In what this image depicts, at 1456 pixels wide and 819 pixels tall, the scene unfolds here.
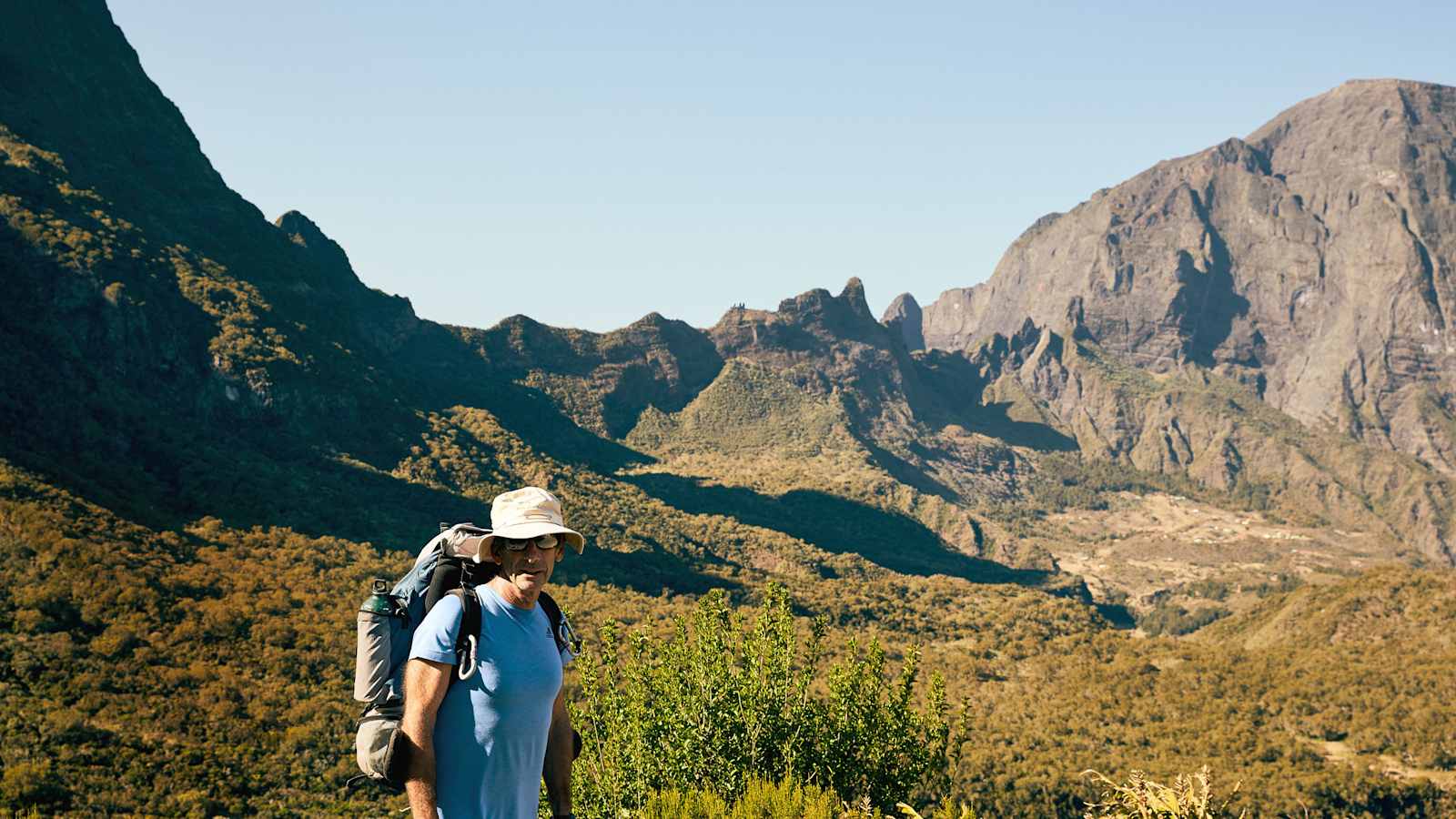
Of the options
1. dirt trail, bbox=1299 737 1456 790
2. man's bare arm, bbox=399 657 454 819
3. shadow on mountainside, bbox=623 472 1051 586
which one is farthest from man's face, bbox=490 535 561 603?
shadow on mountainside, bbox=623 472 1051 586

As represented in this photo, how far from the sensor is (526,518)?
532 cm

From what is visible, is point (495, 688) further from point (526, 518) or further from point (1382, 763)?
point (1382, 763)

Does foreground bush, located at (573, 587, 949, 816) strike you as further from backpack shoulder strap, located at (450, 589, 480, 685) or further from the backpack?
backpack shoulder strap, located at (450, 589, 480, 685)

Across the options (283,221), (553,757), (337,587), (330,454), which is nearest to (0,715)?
(337,587)

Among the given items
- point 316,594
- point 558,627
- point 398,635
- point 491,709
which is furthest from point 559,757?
point 316,594

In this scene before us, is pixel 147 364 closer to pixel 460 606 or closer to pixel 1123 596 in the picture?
pixel 460 606

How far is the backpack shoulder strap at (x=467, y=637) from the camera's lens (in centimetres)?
495

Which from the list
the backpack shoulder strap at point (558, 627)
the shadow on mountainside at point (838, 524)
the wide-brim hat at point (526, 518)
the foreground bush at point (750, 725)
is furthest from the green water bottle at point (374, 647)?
the shadow on mountainside at point (838, 524)

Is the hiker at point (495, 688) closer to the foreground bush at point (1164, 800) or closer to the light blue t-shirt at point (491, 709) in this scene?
the light blue t-shirt at point (491, 709)

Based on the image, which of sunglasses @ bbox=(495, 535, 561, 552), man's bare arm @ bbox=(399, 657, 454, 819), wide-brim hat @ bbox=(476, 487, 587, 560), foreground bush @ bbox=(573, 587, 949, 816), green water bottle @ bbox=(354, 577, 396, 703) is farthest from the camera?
foreground bush @ bbox=(573, 587, 949, 816)

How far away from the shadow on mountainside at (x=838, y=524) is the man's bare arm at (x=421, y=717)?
140649 mm

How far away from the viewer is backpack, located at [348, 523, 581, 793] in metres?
4.94

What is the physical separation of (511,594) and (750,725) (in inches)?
309

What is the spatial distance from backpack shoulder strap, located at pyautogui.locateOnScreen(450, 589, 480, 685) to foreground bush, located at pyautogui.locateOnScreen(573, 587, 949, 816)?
726 cm
